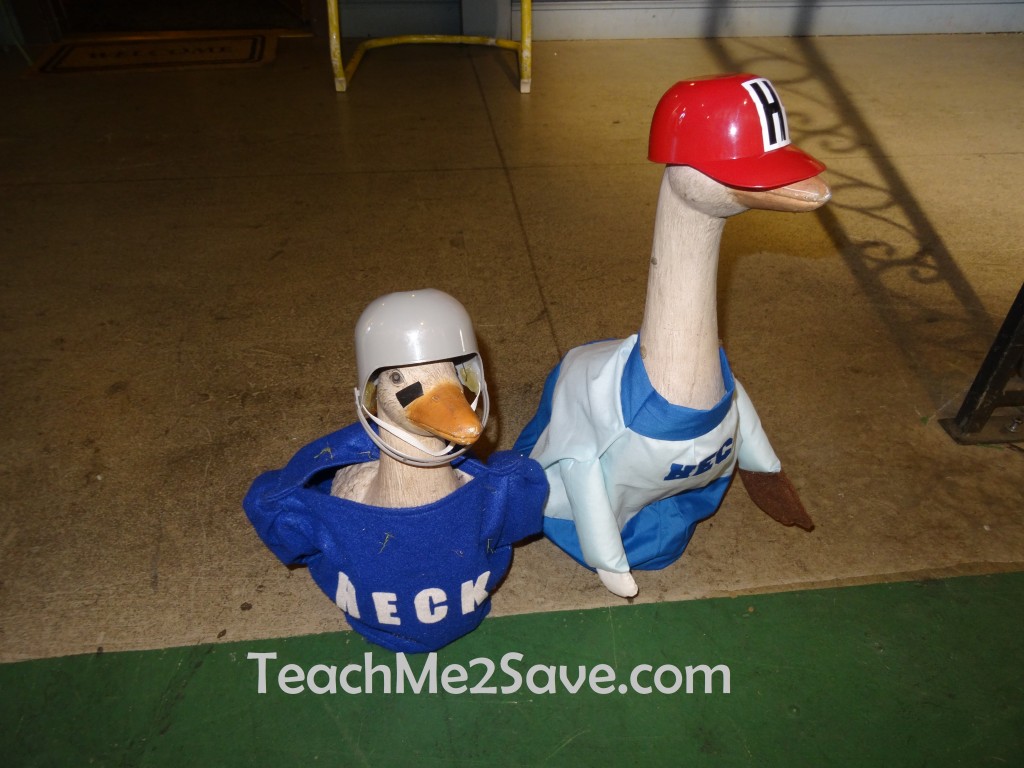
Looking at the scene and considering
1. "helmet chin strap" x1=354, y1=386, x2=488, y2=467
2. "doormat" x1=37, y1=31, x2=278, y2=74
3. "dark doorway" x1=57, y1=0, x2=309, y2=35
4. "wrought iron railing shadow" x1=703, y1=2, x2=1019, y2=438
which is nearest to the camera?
A: "helmet chin strap" x1=354, y1=386, x2=488, y2=467

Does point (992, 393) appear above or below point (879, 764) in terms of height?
above

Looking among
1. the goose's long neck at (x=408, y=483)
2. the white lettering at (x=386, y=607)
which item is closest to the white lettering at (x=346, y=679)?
the white lettering at (x=386, y=607)

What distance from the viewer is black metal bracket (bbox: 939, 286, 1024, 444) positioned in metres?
2.20

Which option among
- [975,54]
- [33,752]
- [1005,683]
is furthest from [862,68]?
[33,752]

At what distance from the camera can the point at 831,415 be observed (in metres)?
2.51

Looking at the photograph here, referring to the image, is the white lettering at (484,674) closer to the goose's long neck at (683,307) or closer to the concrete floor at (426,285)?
the concrete floor at (426,285)

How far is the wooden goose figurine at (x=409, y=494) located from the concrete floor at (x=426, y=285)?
0.34 m

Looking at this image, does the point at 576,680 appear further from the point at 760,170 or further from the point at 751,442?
the point at 760,170

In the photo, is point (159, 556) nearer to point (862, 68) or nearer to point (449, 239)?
point (449, 239)

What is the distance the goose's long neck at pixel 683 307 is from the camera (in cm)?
148

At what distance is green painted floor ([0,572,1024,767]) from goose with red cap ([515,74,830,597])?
21 cm

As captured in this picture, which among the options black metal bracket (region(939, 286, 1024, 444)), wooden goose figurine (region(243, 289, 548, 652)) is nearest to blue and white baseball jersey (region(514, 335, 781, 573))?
wooden goose figurine (region(243, 289, 548, 652))

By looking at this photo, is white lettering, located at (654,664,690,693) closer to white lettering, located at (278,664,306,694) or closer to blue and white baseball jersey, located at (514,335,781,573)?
blue and white baseball jersey, located at (514,335,781,573)

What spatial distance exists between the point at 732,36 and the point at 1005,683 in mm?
5017
